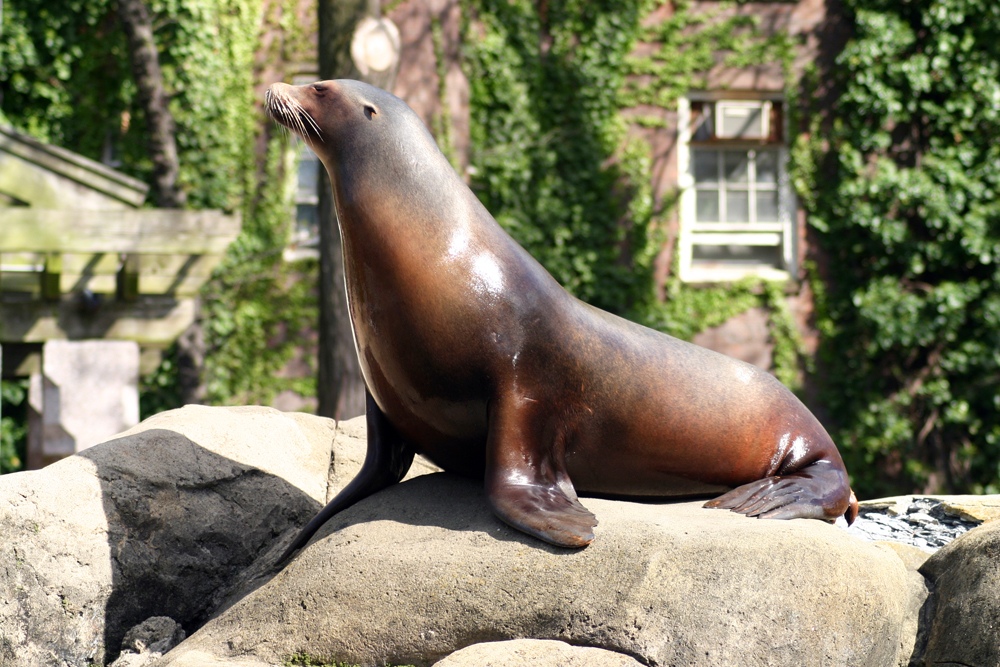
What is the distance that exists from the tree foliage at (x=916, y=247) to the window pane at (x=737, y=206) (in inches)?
36.3

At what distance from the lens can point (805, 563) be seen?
3.07m

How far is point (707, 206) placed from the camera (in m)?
12.7

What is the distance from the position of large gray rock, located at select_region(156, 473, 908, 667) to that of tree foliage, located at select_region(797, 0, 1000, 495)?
28.7 ft

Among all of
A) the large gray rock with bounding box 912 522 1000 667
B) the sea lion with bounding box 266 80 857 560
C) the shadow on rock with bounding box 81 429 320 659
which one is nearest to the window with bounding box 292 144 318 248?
the shadow on rock with bounding box 81 429 320 659

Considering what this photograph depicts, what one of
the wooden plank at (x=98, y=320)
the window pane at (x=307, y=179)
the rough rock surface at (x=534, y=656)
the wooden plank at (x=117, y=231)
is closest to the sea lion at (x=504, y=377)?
the rough rock surface at (x=534, y=656)

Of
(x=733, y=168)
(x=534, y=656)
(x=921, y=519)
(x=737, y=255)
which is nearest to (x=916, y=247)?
(x=737, y=255)

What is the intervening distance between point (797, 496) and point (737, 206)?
9.44 metres

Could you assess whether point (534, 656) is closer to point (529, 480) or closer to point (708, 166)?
point (529, 480)

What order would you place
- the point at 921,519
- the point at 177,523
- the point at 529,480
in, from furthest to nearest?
the point at 921,519
the point at 177,523
the point at 529,480

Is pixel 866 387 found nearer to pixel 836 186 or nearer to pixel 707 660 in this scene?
pixel 836 186

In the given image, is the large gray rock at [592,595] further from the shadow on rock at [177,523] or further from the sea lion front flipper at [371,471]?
the shadow on rock at [177,523]

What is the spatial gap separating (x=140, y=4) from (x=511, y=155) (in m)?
4.14

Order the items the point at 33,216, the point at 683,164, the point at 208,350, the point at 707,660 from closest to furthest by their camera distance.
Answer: the point at 707,660 → the point at 33,216 → the point at 208,350 → the point at 683,164

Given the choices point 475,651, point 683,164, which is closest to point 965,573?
point 475,651
